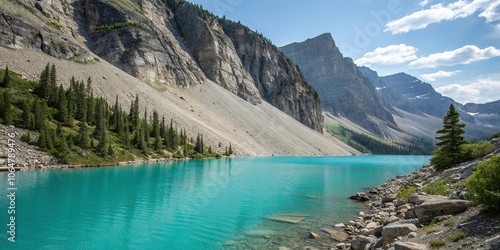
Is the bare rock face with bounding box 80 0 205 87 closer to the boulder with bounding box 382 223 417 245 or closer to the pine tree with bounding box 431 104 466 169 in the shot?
the pine tree with bounding box 431 104 466 169

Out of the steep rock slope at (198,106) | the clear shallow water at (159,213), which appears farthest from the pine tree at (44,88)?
the clear shallow water at (159,213)

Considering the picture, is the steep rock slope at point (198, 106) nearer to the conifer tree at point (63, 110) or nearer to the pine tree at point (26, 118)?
the conifer tree at point (63, 110)

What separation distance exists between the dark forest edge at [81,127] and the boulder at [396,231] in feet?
213

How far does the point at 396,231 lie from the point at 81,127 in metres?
76.0

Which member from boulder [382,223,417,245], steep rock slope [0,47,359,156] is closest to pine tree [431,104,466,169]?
boulder [382,223,417,245]

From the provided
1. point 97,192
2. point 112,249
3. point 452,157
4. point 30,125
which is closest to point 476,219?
point 112,249

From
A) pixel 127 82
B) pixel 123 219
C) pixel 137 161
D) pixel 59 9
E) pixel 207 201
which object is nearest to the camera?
pixel 123 219

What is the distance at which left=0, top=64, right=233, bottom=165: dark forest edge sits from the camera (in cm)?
6562

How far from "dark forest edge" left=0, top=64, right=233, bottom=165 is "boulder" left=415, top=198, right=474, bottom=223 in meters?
65.9

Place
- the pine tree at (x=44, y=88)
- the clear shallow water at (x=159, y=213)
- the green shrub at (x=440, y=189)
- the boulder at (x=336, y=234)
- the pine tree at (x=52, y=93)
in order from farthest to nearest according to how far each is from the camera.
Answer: the pine tree at (x=44, y=88) < the pine tree at (x=52, y=93) < the green shrub at (x=440, y=189) < the boulder at (x=336, y=234) < the clear shallow water at (x=159, y=213)

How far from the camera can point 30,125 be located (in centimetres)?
6606

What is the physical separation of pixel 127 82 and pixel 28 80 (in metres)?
39.9

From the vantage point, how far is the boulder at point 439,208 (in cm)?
1633

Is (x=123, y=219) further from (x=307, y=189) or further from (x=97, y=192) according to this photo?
(x=307, y=189)
